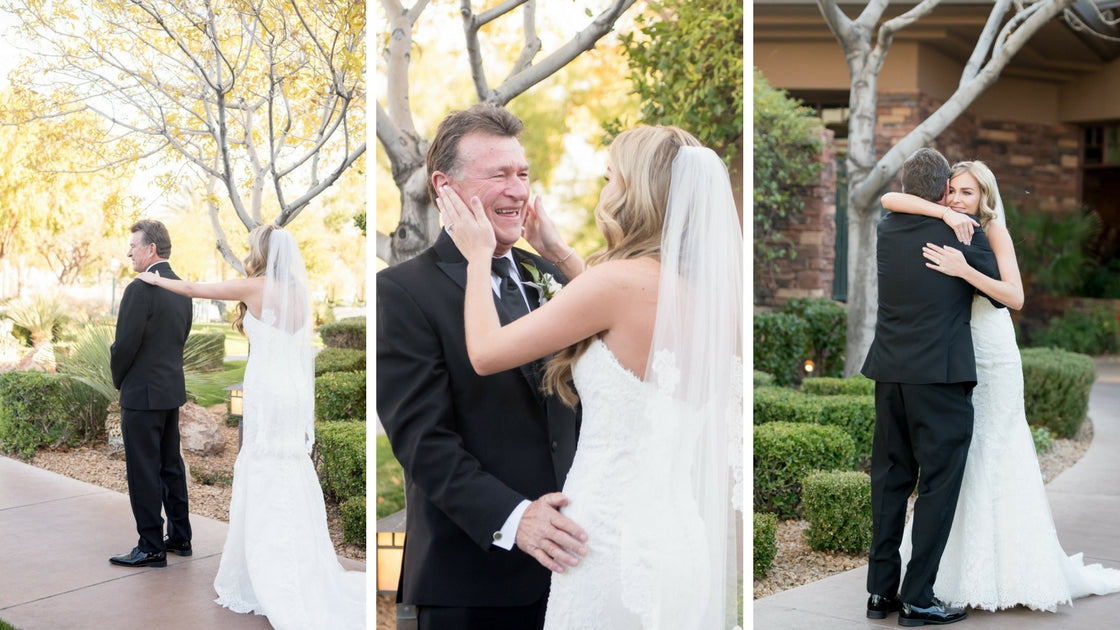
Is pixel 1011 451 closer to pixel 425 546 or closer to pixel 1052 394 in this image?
pixel 425 546

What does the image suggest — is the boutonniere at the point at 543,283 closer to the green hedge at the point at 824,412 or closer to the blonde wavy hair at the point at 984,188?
the blonde wavy hair at the point at 984,188

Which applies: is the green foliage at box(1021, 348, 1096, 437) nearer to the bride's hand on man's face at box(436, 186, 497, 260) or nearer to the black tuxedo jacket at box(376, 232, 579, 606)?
the black tuxedo jacket at box(376, 232, 579, 606)

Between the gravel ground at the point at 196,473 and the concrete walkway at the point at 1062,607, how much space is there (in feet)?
5.76

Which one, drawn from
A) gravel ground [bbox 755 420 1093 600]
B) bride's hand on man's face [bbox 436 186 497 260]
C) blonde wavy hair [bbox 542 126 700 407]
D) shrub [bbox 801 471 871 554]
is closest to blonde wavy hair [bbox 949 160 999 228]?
shrub [bbox 801 471 871 554]

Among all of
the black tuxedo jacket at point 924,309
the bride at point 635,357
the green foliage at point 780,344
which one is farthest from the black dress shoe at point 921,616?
the green foliage at point 780,344

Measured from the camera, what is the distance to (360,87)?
3695 mm

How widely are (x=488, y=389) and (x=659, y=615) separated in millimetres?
709

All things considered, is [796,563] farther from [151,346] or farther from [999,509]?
[151,346]

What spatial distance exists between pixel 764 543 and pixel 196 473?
2.46 meters

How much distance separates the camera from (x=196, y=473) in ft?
13.5

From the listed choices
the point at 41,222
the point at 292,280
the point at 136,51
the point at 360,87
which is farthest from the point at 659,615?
the point at 41,222

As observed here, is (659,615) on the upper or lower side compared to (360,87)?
lower

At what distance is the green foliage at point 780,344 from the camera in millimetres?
7809

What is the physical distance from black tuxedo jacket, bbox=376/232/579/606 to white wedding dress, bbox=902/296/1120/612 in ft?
6.96
